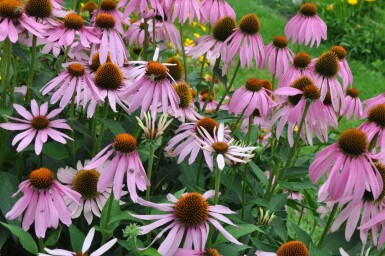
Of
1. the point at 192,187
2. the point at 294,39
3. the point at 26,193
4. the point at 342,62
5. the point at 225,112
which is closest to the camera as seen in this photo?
the point at 26,193

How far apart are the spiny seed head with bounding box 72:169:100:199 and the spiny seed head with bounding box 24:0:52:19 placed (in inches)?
18.1

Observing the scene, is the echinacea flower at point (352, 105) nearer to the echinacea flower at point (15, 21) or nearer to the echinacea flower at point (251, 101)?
the echinacea flower at point (251, 101)

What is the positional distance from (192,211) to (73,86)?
458 mm

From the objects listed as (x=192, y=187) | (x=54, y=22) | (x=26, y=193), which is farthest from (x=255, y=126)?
(x=26, y=193)

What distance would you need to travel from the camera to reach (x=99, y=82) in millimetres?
1422

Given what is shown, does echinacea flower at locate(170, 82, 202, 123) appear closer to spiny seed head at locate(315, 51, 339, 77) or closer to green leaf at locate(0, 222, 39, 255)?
spiny seed head at locate(315, 51, 339, 77)

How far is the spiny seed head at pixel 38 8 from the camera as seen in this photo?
153 centimetres

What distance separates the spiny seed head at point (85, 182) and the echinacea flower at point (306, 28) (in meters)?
0.97

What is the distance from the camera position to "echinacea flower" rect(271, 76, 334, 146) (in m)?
1.39

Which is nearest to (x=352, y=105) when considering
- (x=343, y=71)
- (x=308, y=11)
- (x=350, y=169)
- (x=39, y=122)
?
(x=343, y=71)

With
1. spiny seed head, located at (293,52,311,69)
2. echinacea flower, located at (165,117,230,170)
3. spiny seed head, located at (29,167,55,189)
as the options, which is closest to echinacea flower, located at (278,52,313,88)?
spiny seed head, located at (293,52,311,69)

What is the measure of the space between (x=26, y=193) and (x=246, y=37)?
2.84 feet

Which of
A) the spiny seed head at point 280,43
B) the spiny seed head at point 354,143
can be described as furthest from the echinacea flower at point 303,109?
the spiny seed head at point 280,43

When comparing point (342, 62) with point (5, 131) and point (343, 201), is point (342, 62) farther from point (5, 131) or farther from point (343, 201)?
point (5, 131)
